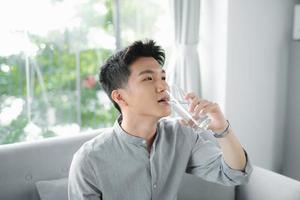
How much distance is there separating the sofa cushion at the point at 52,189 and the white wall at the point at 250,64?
1.37m

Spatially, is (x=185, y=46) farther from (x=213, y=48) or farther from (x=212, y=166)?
(x=212, y=166)

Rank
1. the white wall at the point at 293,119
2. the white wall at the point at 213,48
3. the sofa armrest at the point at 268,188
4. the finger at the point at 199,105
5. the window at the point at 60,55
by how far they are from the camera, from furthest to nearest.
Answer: the white wall at the point at 293,119 → the white wall at the point at 213,48 → the window at the point at 60,55 → the sofa armrest at the point at 268,188 → the finger at the point at 199,105

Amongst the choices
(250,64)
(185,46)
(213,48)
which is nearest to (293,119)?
(250,64)

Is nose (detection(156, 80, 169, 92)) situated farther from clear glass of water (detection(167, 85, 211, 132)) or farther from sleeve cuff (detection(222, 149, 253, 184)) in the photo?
sleeve cuff (detection(222, 149, 253, 184))

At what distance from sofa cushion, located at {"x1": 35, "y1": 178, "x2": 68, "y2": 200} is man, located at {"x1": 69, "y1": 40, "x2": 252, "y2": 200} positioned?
0.65ft

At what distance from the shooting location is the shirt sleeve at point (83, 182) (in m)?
1.38

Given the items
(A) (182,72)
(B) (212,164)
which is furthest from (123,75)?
(A) (182,72)

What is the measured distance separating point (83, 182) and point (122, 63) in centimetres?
48

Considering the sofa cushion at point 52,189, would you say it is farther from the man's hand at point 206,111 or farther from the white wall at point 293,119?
the white wall at point 293,119

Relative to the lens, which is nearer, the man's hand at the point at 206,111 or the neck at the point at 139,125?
the man's hand at the point at 206,111

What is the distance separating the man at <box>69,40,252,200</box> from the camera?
142 cm

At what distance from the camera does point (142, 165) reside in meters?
1.51

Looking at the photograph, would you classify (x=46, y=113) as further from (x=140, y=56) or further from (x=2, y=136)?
(x=140, y=56)

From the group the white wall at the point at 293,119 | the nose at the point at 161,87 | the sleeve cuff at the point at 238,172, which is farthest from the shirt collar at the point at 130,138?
the white wall at the point at 293,119
